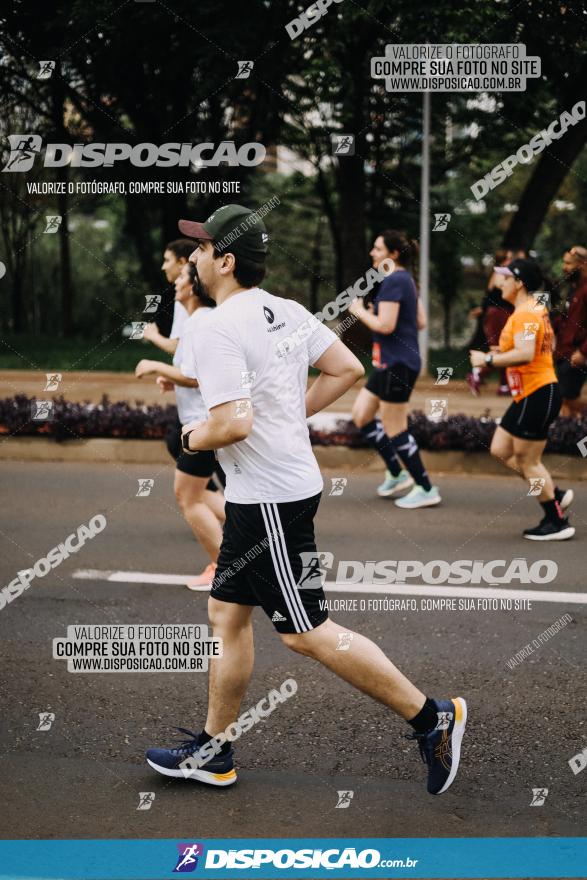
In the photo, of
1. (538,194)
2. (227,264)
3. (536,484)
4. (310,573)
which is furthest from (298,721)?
(538,194)

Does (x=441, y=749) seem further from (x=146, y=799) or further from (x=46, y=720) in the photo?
(x=46, y=720)

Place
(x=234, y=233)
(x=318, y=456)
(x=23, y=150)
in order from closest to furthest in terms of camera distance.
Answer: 1. (x=234, y=233)
2. (x=318, y=456)
3. (x=23, y=150)

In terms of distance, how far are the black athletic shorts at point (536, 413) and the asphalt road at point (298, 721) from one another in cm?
70

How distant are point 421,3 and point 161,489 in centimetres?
779

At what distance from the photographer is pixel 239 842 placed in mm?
3404

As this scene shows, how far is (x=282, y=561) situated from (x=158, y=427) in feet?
22.7

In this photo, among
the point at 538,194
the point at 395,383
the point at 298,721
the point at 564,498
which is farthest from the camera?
the point at 538,194

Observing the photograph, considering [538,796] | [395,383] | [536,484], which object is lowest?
[538,796]

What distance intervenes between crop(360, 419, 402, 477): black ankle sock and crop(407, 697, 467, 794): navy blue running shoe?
472cm

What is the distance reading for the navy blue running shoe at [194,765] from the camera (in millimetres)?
3830

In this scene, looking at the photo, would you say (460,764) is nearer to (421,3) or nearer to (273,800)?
(273,800)

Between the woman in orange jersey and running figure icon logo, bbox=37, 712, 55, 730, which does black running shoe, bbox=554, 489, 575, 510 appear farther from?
running figure icon logo, bbox=37, 712, 55, 730

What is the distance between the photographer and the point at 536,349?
7090mm

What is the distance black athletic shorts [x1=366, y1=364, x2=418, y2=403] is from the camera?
26.7 ft
